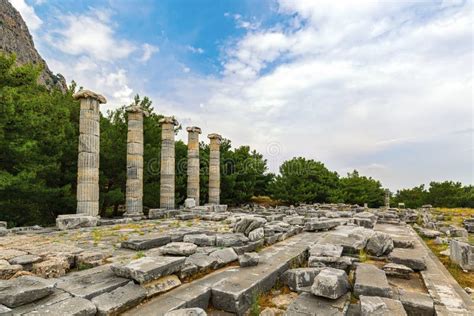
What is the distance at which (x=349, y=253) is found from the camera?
560 cm

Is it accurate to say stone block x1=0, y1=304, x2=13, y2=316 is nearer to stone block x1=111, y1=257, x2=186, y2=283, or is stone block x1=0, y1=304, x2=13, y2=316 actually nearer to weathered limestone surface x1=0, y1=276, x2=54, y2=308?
weathered limestone surface x1=0, y1=276, x2=54, y2=308

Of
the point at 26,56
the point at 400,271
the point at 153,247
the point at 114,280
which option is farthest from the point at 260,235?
the point at 26,56

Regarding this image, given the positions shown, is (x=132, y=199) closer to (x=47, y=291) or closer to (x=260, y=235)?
(x=260, y=235)

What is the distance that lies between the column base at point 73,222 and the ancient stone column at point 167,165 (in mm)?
5907

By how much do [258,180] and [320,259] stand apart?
24.3 meters

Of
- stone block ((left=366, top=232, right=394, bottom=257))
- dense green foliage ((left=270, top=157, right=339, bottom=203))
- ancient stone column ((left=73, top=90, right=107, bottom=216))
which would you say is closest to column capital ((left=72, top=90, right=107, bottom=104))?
ancient stone column ((left=73, top=90, right=107, bottom=216))

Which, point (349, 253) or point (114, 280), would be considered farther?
point (349, 253)

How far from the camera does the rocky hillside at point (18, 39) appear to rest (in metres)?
48.2

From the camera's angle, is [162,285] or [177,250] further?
[177,250]

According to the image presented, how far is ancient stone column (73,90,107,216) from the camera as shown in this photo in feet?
39.9

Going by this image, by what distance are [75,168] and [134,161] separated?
3.60 m

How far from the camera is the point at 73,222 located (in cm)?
1038

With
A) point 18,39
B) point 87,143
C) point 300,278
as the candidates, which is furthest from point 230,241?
point 18,39

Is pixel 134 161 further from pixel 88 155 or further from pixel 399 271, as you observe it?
pixel 399 271
